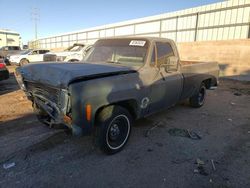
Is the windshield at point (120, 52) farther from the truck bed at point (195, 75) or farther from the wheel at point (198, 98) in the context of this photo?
the wheel at point (198, 98)

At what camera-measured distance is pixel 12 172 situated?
3201 millimetres

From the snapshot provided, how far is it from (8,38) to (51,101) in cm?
6063

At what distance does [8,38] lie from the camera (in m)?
54.8

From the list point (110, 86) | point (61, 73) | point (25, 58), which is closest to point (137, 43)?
point (110, 86)

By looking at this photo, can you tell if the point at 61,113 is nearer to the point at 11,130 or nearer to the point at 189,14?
the point at 11,130

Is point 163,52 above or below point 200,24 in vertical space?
below

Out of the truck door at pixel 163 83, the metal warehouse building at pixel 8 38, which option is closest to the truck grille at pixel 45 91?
the truck door at pixel 163 83

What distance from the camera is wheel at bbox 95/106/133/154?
3.45 m

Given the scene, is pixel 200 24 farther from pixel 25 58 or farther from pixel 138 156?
pixel 138 156

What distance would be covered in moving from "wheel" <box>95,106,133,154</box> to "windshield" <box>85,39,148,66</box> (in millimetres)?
1167

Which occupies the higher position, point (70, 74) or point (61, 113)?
point (70, 74)

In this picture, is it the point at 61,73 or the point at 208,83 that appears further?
the point at 208,83

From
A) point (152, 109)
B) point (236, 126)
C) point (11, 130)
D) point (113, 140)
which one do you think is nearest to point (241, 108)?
point (236, 126)

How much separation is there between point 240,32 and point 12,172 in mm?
16078
